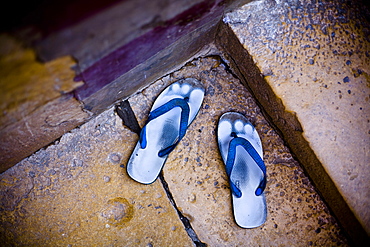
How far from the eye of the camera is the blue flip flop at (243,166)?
1.30m

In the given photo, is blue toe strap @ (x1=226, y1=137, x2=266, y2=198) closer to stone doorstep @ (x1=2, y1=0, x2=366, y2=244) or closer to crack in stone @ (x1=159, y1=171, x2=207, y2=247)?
stone doorstep @ (x1=2, y1=0, x2=366, y2=244)

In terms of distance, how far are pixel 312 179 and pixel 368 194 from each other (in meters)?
0.24

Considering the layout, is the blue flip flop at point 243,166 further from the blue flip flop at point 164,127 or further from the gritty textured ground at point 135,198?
the blue flip flop at point 164,127

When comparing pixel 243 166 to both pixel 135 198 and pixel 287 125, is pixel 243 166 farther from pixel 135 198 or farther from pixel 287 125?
pixel 135 198

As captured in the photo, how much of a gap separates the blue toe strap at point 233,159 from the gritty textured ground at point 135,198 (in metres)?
Result: 0.07

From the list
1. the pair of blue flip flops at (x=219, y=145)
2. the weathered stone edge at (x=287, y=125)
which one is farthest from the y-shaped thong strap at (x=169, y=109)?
the weathered stone edge at (x=287, y=125)

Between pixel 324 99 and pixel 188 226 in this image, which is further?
pixel 188 226

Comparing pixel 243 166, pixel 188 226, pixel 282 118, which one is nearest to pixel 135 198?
pixel 188 226

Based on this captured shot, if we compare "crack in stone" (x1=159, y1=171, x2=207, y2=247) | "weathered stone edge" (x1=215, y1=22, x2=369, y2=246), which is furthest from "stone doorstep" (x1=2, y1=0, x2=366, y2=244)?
"crack in stone" (x1=159, y1=171, x2=207, y2=247)

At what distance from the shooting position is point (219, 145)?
1.35 m

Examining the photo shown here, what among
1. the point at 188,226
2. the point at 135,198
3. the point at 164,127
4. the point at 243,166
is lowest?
the point at 188,226

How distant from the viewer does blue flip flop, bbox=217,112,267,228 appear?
130cm

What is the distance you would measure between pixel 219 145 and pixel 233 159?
114 millimetres

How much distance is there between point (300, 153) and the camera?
1292mm
